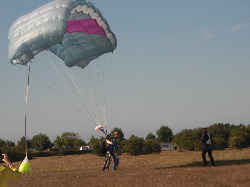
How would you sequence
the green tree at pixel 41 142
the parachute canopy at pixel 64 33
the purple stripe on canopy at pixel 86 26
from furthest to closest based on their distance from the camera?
the green tree at pixel 41 142 < the purple stripe on canopy at pixel 86 26 < the parachute canopy at pixel 64 33

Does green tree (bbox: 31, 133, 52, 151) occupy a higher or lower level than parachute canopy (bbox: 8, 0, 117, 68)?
lower

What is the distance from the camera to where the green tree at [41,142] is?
69700 mm

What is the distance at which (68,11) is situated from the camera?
45.9 feet

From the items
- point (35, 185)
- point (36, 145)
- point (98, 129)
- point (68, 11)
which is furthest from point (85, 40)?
point (36, 145)

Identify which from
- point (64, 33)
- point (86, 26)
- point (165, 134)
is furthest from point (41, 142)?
point (64, 33)

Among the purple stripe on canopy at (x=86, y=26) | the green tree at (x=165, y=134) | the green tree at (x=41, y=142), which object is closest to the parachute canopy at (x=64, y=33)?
the purple stripe on canopy at (x=86, y=26)

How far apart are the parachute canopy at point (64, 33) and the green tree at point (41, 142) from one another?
5529cm

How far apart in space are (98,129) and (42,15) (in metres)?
5.71

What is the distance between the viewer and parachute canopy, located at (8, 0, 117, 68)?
1389 centimetres

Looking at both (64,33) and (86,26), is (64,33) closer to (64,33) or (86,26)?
(64,33)

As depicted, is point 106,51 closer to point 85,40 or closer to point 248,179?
point 85,40

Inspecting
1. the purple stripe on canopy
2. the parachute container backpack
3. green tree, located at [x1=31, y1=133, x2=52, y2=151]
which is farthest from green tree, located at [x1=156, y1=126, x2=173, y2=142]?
the purple stripe on canopy

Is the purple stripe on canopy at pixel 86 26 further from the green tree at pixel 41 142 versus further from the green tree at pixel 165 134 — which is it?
the green tree at pixel 165 134

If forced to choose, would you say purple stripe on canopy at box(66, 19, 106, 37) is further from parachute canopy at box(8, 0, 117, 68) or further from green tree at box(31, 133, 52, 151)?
green tree at box(31, 133, 52, 151)
